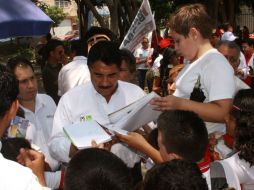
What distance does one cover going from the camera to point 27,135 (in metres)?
3.31

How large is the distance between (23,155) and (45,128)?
1.21 meters

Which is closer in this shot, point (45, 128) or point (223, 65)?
point (223, 65)

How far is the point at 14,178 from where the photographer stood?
65.0 inches

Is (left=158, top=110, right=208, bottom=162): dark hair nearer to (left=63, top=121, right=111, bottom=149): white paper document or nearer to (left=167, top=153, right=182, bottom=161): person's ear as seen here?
(left=167, top=153, right=182, bottom=161): person's ear

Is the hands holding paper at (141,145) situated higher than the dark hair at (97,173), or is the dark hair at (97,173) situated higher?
the dark hair at (97,173)

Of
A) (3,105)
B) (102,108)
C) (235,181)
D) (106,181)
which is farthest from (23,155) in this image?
(235,181)

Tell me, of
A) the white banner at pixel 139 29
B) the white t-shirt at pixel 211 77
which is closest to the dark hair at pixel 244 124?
the white t-shirt at pixel 211 77

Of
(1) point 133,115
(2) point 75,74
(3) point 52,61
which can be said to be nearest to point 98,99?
(1) point 133,115

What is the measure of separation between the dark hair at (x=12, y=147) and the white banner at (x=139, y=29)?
3.11m

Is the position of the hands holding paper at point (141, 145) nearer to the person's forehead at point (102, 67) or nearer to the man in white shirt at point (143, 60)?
the person's forehead at point (102, 67)

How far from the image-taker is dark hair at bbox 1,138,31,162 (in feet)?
8.30

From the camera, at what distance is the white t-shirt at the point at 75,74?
5.04 meters

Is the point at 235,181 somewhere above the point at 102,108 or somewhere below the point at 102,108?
below

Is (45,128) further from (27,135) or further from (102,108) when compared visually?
(102,108)
